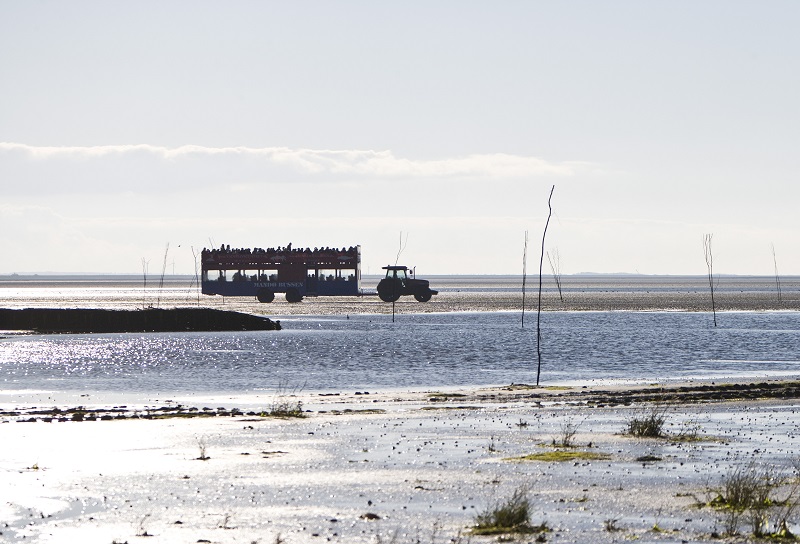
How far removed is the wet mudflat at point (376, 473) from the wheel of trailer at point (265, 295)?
81118mm

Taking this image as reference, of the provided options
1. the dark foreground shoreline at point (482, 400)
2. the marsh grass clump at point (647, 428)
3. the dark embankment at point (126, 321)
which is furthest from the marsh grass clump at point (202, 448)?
the dark embankment at point (126, 321)

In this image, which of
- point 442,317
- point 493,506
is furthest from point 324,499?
point 442,317

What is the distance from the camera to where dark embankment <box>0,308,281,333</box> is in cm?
6594

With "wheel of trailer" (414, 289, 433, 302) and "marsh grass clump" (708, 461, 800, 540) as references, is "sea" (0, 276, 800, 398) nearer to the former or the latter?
"marsh grass clump" (708, 461, 800, 540)

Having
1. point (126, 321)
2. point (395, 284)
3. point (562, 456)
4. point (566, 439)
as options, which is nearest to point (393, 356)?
point (126, 321)

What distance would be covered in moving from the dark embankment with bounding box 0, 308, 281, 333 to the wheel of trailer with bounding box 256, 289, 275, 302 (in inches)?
1392

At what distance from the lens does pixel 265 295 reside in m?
105

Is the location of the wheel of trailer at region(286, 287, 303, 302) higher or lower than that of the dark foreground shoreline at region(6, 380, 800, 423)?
higher

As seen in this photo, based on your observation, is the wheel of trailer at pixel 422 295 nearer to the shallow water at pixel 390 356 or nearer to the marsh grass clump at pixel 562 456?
the shallow water at pixel 390 356

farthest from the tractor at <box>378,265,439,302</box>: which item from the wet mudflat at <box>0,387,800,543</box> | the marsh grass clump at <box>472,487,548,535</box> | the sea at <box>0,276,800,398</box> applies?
the marsh grass clump at <box>472,487,548,535</box>

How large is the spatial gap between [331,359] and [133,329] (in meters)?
24.9

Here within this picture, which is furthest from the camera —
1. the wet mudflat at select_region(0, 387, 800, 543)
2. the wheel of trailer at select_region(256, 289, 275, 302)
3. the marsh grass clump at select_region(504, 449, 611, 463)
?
the wheel of trailer at select_region(256, 289, 275, 302)

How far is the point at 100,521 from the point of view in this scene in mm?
12414

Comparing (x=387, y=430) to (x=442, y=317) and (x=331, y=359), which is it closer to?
(x=331, y=359)
